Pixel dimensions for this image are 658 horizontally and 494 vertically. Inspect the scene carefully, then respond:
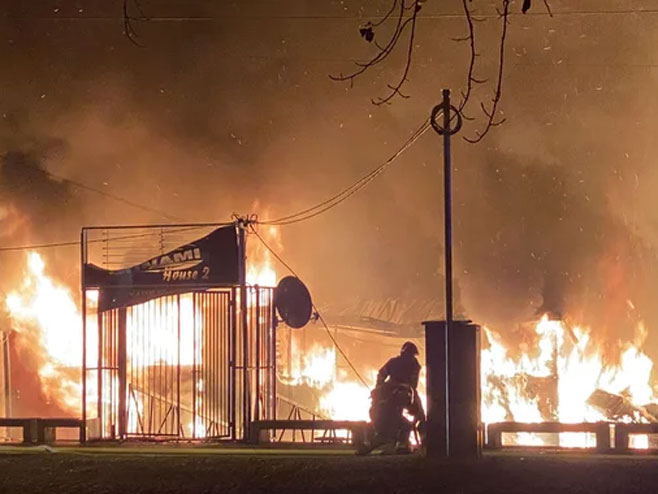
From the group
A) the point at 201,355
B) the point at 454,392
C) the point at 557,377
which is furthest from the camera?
the point at 557,377

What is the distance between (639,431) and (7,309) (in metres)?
20.0

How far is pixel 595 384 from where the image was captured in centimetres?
2866

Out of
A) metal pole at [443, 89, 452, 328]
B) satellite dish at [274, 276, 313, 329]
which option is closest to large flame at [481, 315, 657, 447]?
satellite dish at [274, 276, 313, 329]

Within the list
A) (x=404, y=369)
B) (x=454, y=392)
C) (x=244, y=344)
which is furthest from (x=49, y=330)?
(x=454, y=392)

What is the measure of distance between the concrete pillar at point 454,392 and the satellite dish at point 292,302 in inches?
180

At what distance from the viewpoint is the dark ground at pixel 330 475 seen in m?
8.77

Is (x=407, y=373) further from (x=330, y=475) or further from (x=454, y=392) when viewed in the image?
(x=330, y=475)

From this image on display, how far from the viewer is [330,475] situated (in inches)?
375

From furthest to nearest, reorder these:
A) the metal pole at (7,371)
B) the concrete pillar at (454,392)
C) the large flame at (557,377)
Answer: the large flame at (557,377)
the metal pole at (7,371)
the concrete pillar at (454,392)

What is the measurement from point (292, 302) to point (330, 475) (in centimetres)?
643

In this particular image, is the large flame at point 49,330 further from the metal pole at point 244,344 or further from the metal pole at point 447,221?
the metal pole at point 447,221

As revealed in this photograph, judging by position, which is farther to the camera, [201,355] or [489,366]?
[489,366]

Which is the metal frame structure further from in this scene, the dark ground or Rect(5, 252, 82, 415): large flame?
Rect(5, 252, 82, 415): large flame

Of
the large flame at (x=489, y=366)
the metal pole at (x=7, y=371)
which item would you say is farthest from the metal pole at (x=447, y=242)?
the metal pole at (x=7, y=371)
